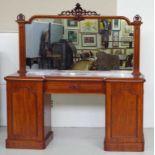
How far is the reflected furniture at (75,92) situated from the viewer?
380cm

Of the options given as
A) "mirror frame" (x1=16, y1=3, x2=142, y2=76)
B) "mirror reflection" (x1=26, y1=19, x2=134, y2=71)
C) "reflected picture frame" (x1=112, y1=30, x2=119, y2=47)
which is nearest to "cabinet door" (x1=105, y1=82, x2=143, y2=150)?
"mirror frame" (x1=16, y1=3, x2=142, y2=76)

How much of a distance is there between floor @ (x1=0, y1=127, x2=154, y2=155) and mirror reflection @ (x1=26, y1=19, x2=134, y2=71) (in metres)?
0.86

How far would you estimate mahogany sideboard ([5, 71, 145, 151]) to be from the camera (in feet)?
12.5

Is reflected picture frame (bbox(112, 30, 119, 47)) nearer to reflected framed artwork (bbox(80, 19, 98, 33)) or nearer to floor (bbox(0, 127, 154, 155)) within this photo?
reflected framed artwork (bbox(80, 19, 98, 33))

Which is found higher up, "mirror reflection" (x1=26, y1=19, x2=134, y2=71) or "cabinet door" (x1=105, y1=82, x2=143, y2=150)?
"mirror reflection" (x1=26, y1=19, x2=134, y2=71)

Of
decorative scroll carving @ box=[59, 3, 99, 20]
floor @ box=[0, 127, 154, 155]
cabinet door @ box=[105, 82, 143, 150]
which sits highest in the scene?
decorative scroll carving @ box=[59, 3, 99, 20]

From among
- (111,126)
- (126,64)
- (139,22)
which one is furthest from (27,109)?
(139,22)

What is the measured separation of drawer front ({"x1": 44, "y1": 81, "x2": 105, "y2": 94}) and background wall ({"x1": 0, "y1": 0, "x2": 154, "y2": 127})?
92 cm

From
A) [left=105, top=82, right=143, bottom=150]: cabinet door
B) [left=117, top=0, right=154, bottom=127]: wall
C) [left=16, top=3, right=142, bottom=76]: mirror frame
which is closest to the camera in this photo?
[left=105, top=82, right=143, bottom=150]: cabinet door

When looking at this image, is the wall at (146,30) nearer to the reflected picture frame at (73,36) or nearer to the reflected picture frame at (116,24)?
the reflected picture frame at (116,24)

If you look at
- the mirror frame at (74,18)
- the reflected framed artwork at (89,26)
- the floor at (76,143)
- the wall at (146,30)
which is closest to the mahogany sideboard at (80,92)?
the floor at (76,143)

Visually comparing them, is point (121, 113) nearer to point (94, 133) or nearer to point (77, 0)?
point (94, 133)

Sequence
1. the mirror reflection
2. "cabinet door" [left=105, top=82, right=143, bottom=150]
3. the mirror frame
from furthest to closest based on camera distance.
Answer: the mirror reflection, the mirror frame, "cabinet door" [left=105, top=82, right=143, bottom=150]

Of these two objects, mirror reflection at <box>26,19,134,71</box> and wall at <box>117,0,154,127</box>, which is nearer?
mirror reflection at <box>26,19,134,71</box>
